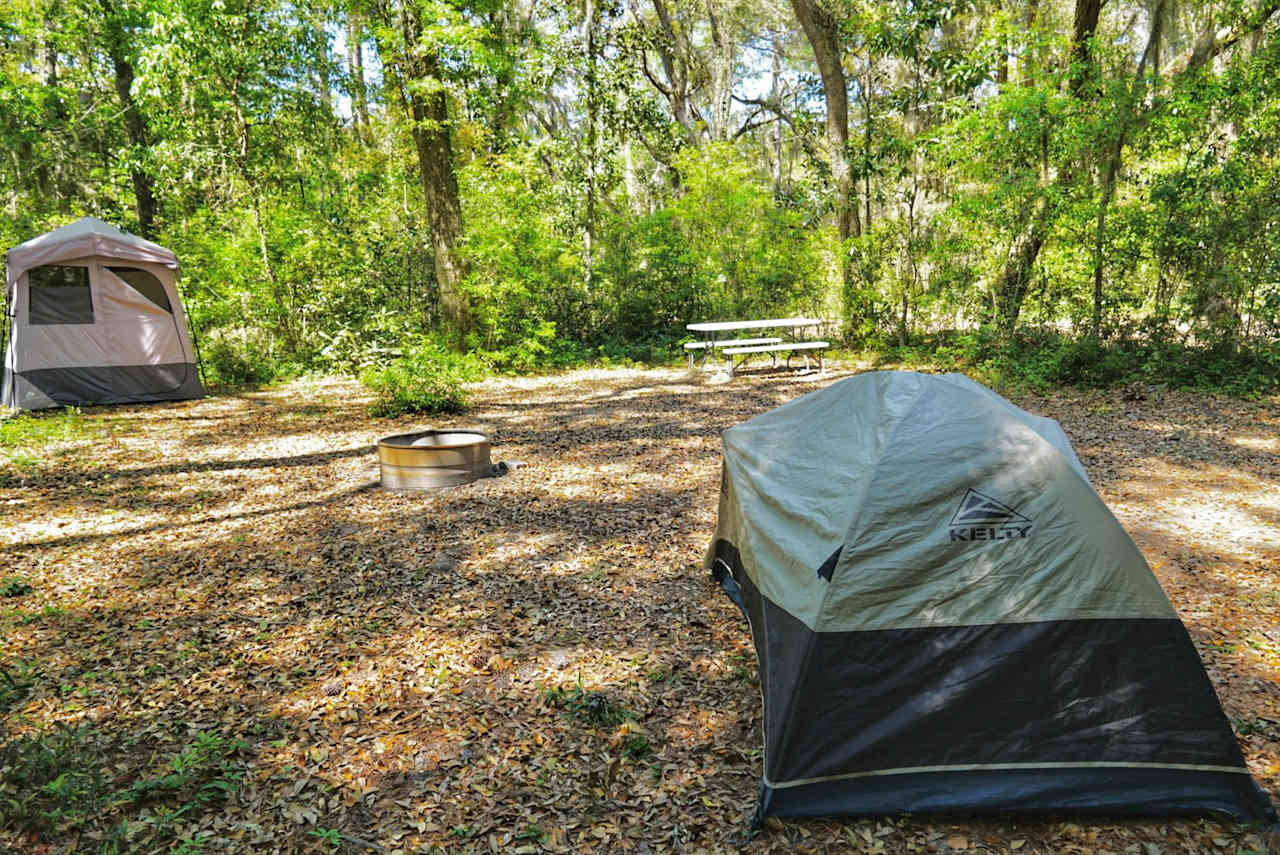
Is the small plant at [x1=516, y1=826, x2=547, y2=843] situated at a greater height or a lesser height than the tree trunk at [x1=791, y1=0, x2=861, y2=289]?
lesser

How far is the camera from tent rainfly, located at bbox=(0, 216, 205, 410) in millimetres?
9367

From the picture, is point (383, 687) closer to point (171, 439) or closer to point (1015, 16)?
point (171, 439)

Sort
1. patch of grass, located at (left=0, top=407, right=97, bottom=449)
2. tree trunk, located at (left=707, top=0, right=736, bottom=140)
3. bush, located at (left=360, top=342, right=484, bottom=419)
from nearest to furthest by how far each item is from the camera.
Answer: patch of grass, located at (left=0, top=407, right=97, bottom=449) < bush, located at (left=360, top=342, right=484, bottom=419) < tree trunk, located at (left=707, top=0, right=736, bottom=140)

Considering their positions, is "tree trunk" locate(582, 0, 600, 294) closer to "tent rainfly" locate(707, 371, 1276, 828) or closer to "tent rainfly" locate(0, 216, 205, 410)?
"tent rainfly" locate(0, 216, 205, 410)

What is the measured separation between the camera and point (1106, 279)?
31.3 ft

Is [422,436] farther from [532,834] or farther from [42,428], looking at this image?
[42,428]

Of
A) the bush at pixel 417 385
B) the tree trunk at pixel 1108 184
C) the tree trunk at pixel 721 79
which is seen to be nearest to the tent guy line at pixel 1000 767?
the bush at pixel 417 385

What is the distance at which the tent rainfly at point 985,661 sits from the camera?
248 cm

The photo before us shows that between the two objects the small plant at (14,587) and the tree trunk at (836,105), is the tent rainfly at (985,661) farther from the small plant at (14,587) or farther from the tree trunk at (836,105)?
the tree trunk at (836,105)

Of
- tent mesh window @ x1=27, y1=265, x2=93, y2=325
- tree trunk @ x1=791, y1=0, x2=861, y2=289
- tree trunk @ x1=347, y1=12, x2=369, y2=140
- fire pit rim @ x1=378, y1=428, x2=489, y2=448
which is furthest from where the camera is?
tree trunk @ x1=347, y1=12, x2=369, y2=140

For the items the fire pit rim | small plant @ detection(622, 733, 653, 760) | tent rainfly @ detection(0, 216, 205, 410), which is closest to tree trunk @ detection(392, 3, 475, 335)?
tent rainfly @ detection(0, 216, 205, 410)

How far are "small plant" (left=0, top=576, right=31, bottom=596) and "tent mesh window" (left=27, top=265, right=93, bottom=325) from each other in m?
6.98

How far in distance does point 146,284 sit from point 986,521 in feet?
38.7

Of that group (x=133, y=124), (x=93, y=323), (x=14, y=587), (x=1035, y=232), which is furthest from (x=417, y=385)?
(x=133, y=124)
